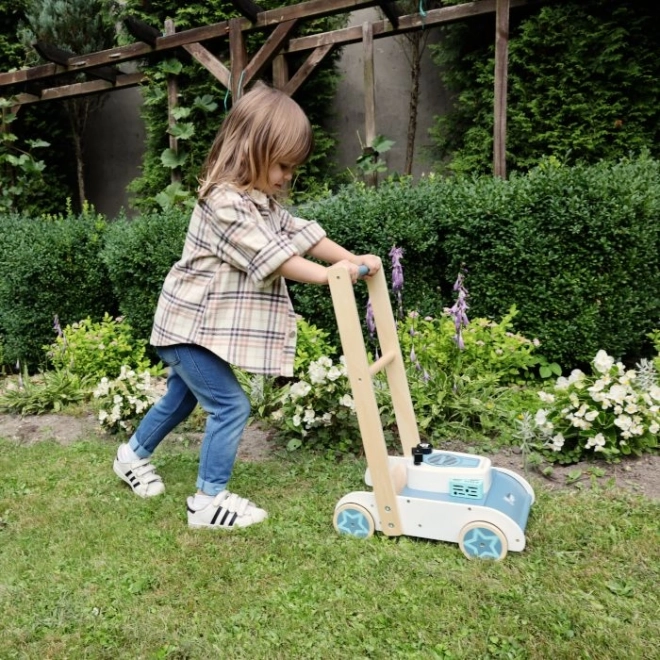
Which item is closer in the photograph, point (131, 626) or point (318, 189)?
point (131, 626)

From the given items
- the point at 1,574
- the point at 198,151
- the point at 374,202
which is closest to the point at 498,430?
the point at 374,202

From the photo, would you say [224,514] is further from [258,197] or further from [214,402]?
[258,197]

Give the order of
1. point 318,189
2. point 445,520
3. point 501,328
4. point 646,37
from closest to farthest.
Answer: point 445,520, point 501,328, point 646,37, point 318,189

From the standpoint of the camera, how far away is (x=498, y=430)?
3.26 m

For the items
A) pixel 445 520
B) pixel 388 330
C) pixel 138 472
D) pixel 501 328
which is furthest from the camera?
pixel 501 328

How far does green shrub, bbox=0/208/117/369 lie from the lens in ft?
16.6

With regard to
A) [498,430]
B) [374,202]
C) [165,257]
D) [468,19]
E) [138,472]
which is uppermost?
[468,19]

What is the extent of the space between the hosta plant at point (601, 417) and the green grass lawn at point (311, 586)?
1.10ft

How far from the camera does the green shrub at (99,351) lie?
178 inches

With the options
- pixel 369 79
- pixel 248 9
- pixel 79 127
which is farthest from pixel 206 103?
pixel 79 127

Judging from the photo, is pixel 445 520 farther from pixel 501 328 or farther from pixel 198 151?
pixel 198 151

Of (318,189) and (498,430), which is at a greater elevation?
(318,189)

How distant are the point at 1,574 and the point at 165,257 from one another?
274cm

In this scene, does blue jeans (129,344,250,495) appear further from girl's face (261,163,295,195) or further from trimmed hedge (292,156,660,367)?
trimmed hedge (292,156,660,367)
